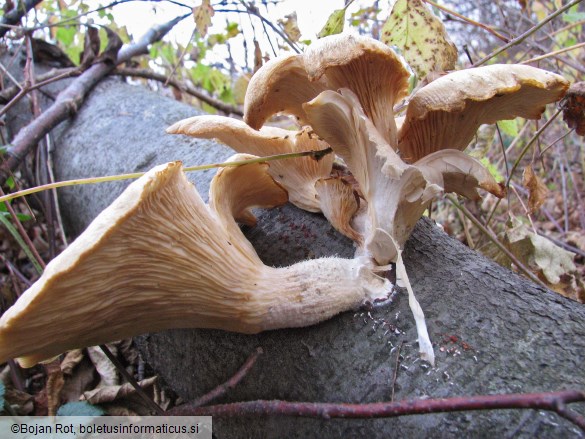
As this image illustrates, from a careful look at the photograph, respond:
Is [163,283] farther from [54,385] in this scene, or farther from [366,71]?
[54,385]

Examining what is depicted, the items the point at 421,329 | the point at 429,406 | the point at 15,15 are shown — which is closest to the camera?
the point at 429,406

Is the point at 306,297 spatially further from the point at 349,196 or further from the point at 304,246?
the point at 349,196

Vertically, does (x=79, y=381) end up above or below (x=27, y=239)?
below

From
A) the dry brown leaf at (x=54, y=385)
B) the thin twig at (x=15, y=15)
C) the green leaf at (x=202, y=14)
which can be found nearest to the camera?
the dry brown leaf at (x=54, y=385)

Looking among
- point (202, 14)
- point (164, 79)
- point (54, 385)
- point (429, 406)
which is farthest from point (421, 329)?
point (164, 79)

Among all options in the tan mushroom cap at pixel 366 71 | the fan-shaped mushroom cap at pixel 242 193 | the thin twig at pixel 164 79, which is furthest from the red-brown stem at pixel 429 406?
the thin twig at pixel 164 79

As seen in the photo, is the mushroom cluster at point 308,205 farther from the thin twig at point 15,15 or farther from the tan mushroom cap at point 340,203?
the thin twig at point 15,15
